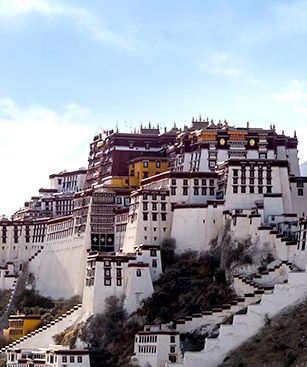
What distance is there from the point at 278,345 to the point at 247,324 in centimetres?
301

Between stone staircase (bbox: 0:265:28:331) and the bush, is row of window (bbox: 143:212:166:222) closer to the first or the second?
the bush

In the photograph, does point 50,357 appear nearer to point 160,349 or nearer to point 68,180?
point 160,349

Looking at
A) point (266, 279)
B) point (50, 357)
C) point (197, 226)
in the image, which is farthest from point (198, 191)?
point (50, 357)

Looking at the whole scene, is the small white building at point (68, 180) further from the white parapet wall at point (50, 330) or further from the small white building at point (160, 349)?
the small white building at point (160, 349)

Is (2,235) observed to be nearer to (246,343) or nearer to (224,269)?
(224,269)

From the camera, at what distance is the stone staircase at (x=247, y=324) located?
252 feet

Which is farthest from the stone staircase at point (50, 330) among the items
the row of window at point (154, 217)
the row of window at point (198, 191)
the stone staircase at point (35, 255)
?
the stone staircase at point (35, 255)

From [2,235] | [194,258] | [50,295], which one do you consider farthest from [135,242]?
[2,235]

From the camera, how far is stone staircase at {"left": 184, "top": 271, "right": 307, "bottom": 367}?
76.8 meters

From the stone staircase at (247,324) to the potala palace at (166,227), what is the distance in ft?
0.18

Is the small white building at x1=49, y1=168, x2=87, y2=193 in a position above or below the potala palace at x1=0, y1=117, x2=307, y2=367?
above

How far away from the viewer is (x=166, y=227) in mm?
92625

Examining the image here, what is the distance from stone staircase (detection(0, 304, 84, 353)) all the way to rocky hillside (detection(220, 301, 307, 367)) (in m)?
16.2

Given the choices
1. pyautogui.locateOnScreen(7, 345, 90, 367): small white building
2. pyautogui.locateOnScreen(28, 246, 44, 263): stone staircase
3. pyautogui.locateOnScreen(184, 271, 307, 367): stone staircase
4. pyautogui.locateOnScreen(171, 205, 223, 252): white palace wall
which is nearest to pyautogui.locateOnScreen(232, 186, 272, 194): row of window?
pyautogui.locateOnScreen(171, 205, 223, 252): white palace wall
